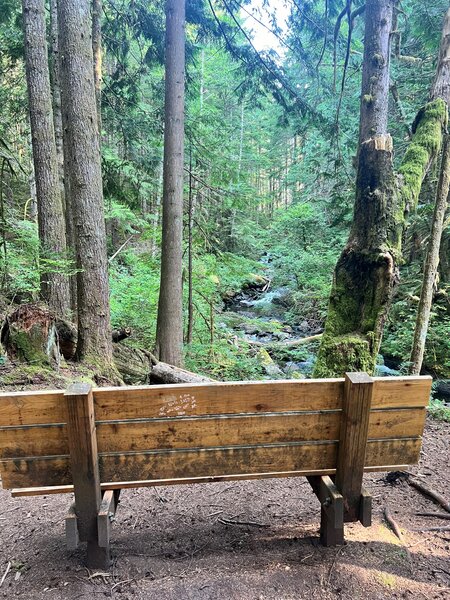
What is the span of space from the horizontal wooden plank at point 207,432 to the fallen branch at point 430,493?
1178 millimetres

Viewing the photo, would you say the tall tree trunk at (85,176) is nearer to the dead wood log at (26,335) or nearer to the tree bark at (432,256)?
the dead wood log at (26,335)

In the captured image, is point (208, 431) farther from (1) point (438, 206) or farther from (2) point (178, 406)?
(1) point (438, 206)

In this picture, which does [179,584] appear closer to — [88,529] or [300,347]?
[88,529]

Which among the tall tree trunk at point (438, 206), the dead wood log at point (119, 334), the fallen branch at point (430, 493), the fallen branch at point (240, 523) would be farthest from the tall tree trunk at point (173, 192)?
the fallen branch at point (430, 493)

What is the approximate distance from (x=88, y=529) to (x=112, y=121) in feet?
30.8

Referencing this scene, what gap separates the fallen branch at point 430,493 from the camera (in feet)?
9.53

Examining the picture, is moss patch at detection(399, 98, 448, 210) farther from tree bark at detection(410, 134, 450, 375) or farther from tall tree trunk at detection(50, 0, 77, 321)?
tall tree trunk at detection(50, 0, 77, 321)

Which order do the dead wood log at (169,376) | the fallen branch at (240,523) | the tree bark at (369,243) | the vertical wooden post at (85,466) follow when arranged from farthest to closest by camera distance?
the dead wood log at (169,376) → the tree bark at (369,243) → the fallen branch at (240,523) → the vertical wooden post at (85,466)

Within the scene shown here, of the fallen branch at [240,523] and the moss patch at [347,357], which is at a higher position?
the moss patch at [347,357]

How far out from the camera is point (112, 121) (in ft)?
30.3

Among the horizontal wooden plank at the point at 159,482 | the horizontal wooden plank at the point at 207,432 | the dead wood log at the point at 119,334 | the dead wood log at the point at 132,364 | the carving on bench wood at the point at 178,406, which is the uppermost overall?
the carving on bench wood at the point at 178,406

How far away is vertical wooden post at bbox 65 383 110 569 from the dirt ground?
14 centimetres

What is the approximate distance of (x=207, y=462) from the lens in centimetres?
218

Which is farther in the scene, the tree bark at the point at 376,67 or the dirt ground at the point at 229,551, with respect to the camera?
the tree bark at the point at 376,67
